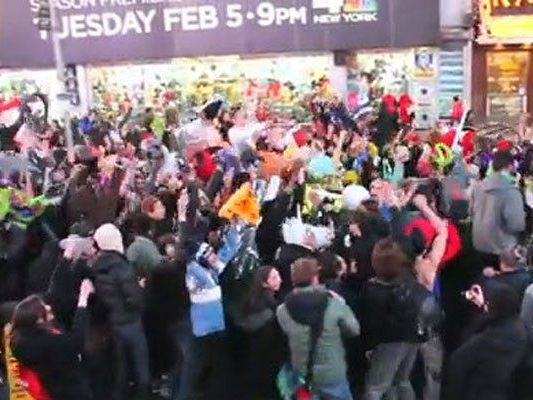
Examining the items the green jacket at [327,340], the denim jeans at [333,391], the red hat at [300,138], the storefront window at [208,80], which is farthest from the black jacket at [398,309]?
the storefront window at [208,80]

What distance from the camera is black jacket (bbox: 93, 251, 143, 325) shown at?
6559mm

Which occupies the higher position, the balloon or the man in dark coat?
the balloon

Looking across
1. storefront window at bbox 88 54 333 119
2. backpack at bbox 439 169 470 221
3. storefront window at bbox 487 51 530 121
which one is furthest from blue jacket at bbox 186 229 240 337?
storefront window at bbox 88 54 333 119

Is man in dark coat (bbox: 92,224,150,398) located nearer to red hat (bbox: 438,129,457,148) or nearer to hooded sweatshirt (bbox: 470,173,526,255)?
hooded sweatshirt (bbox: 470,173,526,255)

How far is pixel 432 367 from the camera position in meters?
6.77

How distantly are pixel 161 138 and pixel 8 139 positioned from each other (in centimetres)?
220

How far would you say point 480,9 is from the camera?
61.2ft

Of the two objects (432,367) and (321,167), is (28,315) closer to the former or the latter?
(432,367)

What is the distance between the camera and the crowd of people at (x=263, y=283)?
5.78 metres

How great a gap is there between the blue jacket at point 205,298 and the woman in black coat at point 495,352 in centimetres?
198

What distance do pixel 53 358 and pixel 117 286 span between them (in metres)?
1.01

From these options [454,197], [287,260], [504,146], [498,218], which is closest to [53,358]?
[287,260]

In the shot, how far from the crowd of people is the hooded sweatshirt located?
1 centimetres

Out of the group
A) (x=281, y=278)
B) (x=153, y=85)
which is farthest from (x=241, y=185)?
(x=153, y=85)
